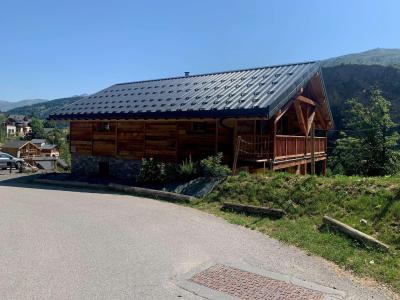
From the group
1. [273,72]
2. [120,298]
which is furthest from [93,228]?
[273,72]

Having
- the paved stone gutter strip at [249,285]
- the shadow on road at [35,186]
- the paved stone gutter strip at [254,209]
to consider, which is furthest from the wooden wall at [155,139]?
the paved stone gutter strip at [249,285]

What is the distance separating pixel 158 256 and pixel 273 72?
12921 millimetres

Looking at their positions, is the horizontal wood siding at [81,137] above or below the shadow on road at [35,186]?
above

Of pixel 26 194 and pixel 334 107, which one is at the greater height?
pixel 334 107

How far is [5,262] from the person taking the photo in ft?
20.0

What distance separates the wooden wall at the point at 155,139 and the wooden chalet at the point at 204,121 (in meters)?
0.04

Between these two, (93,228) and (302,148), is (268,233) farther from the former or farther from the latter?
(302,148)

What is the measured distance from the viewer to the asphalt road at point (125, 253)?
5.21 m

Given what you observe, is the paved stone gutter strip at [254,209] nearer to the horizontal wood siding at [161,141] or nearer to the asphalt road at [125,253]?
the asphalt road at [125,253]

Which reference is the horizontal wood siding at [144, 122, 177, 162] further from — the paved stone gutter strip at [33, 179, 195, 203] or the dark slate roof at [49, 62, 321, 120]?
the paved stone gutter strip at [33, 179, 195, 203]

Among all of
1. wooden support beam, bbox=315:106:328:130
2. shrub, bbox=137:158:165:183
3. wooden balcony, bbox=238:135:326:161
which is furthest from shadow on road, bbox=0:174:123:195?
wooden support beam, bbox=315:106:328:130

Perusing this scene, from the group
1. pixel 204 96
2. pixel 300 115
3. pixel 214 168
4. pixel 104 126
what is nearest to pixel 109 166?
pixel 104 126

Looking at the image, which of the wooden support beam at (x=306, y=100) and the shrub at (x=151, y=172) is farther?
the wooden support beam at (x=306, y=100)

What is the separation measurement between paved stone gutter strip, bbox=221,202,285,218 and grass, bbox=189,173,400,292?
252mm
